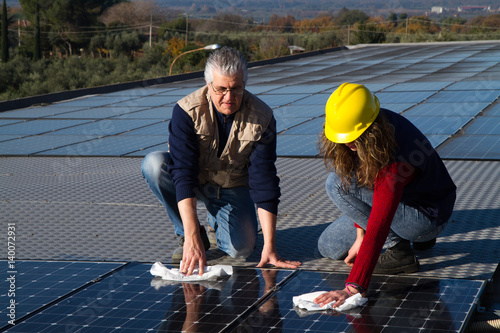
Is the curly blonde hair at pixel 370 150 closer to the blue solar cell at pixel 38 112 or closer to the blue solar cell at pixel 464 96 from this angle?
the blue solar cell at pixel 464 96

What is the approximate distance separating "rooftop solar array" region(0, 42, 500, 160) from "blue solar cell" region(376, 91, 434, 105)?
17 millimetres

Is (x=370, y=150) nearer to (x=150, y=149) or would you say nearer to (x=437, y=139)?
(x=437, y=139)

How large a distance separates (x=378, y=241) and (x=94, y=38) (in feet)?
192

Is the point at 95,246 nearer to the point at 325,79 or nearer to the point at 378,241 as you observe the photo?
the point at 378,241

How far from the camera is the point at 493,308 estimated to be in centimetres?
301

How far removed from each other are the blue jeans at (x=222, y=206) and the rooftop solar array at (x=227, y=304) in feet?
1.00

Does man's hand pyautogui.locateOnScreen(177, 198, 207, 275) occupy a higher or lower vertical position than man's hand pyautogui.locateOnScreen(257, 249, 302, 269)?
higher

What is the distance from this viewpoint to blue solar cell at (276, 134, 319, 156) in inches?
273

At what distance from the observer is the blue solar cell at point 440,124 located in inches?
300

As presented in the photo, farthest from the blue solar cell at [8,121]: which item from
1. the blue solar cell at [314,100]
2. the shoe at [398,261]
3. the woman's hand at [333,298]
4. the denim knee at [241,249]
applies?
the woman's hand at [333,298]

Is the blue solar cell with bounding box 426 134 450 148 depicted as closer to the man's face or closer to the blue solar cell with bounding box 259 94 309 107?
the blue solar cell with bounding box 259 94 309 107

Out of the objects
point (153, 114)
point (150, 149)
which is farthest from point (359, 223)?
point (153, 114)

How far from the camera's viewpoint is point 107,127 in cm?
916

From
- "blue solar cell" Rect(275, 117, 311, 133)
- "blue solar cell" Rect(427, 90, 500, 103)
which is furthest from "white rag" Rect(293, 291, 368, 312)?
"blue solar cell" Rect(427, 90, 500, 103)
